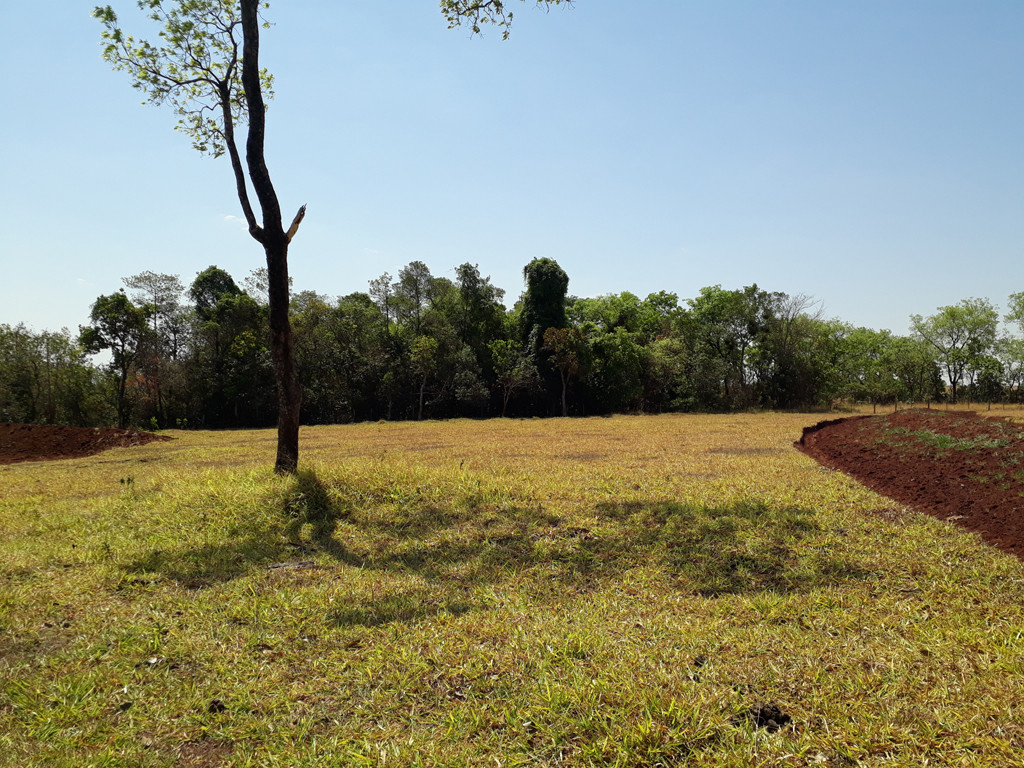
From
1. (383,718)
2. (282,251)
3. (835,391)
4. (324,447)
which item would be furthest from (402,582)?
(835,391)

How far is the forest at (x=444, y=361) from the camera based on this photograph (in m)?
29.6

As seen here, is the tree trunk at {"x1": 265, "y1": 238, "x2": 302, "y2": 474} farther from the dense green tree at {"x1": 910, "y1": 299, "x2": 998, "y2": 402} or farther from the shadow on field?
the dense green tree at {"x1": 910, "y1": 299, "x2": 998, "y2": 402}

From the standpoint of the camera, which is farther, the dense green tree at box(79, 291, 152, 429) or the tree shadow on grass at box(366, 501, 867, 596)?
the dense green tree at box(79, 291, 152, 429)

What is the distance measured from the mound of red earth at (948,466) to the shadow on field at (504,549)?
1870mm

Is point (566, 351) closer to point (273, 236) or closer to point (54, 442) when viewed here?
point (54, 442)

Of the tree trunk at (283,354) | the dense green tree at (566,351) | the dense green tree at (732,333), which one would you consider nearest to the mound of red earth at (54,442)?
the tree trunk at (283,354)

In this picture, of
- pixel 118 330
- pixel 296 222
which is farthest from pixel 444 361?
pixel 296 222

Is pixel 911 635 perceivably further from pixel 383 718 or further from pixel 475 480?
pixel 475 480

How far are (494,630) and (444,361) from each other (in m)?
31.0

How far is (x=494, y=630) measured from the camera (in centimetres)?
383

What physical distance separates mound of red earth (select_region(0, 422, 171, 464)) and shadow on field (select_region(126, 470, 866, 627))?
51.3 feet

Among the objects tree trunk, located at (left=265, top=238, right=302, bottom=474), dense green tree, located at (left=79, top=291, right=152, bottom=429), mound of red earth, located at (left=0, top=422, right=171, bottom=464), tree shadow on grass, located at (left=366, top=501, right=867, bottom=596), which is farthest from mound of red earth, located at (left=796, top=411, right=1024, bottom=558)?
dense green tree, located at (left=79, top=291, right=152, bottom=429)

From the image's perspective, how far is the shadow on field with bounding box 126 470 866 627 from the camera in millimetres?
4645

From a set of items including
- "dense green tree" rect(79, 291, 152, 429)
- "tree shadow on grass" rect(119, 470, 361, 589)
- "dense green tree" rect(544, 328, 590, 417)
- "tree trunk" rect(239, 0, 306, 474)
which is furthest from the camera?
"dense green tree" rect(544, 328, 590, 417)
